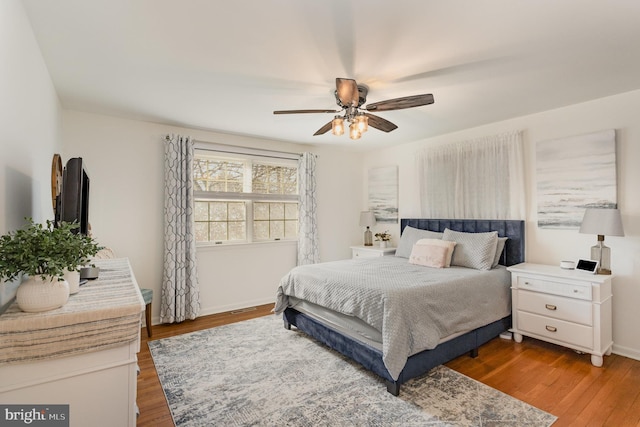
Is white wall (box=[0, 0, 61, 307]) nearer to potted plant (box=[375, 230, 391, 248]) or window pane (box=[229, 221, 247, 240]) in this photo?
window pane (box=[229, 221, 247, 240])

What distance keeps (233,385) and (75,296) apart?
1463 millimetres

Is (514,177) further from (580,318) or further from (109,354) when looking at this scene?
(109,354)

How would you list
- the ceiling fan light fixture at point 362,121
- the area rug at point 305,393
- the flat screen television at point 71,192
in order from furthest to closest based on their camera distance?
the ceiling fan light fixture at point 362,121
the area rug at point 305,393
the flat screen television at point 71,192

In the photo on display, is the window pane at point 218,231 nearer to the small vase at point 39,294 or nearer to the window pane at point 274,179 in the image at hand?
the window pane at point 274,179

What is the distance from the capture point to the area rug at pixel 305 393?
203 cm

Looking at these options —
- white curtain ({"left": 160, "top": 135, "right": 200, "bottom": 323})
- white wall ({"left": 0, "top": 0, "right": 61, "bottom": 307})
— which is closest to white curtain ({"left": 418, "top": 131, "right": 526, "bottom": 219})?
white curtain ({"left": 160, "top": 135, "right": 200, "bottom": 323})

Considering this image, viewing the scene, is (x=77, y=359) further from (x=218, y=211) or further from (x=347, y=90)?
(x=218, y=211)

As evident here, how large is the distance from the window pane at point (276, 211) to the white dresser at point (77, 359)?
3457 millimetres

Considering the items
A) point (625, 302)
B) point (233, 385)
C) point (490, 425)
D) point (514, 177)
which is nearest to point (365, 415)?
point (490, 425)

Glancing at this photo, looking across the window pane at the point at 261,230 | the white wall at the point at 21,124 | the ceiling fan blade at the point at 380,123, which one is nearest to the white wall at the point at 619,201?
the ceiling fan blade at the point at 380,123

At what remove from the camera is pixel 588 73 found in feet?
8.18

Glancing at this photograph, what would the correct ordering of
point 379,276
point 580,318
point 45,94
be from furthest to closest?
point 379,276 < point 580,318 < point 45,94

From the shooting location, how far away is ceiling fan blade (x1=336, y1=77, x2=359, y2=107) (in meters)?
2.18

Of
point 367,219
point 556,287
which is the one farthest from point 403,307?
point 367,219
